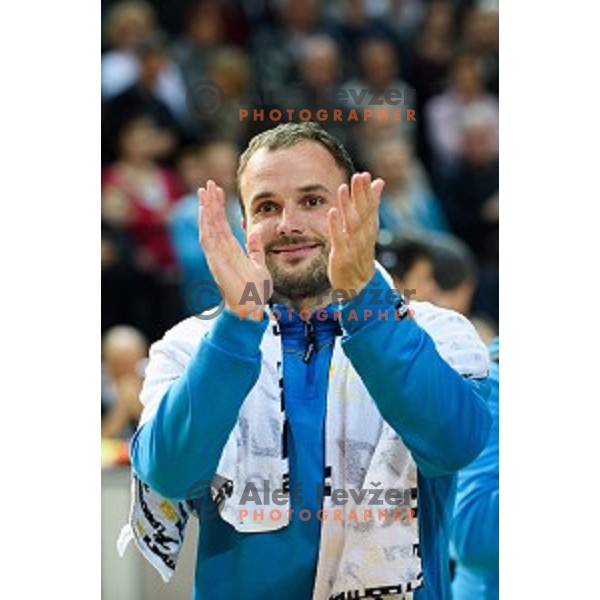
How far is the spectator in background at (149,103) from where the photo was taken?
1.46 metres

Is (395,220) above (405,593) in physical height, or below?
above

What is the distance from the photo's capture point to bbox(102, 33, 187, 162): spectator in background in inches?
57.4

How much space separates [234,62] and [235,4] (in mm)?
71

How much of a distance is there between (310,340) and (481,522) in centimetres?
35

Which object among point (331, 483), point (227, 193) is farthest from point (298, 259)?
point (331, 483)

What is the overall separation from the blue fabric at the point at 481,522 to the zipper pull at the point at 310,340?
0.26 m

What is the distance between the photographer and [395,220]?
145 cm

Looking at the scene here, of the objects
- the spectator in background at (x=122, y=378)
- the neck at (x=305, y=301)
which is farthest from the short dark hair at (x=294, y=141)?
the spectator in background at (x=122, y=378)

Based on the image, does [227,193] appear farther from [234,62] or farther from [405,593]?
[405,593]

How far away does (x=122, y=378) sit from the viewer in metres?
1.44

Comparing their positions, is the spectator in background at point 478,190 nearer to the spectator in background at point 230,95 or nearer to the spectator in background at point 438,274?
the spectator in background at point 438,274

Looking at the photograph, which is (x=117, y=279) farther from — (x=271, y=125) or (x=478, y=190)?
(x=478, y=190)

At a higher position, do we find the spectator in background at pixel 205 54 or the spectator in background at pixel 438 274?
the spectator in background at pixel 205 54

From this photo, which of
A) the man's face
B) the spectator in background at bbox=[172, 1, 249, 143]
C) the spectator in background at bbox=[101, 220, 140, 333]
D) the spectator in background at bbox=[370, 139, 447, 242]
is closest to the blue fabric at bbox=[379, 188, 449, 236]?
the spectator in background at bbox=[370, 139, 447, 242]
